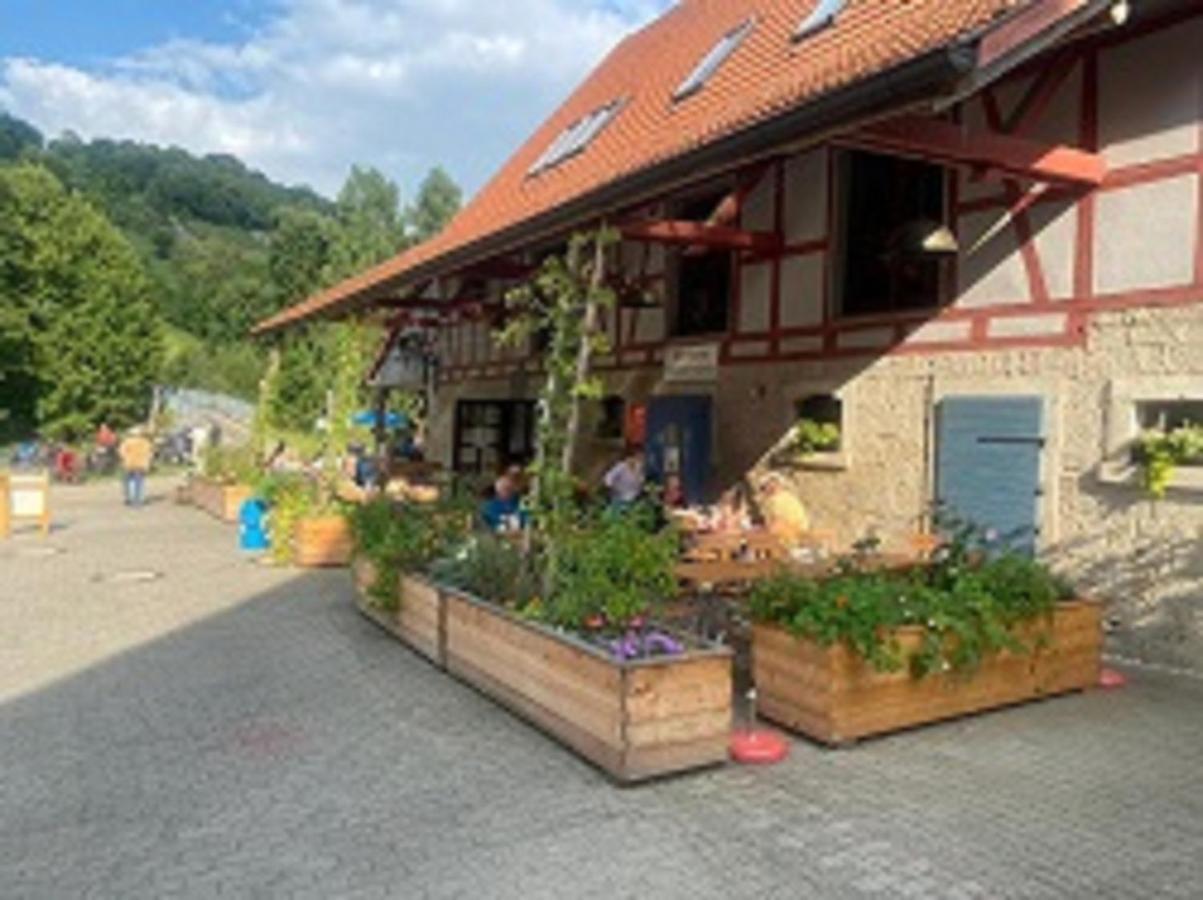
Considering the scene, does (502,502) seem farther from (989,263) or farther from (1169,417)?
(1169,417)

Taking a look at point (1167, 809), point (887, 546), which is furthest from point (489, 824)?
point (887, 546)

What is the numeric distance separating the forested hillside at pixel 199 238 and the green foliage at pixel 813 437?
1103 cm

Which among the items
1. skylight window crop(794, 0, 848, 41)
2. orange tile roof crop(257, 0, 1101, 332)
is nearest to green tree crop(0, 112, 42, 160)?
orange tile roof crop(257, 0, 1101, 332)

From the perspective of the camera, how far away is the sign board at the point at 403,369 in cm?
2172

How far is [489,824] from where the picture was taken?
14.2 ft

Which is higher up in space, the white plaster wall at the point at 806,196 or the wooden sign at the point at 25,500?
the white plaster wall at the point at 806,196

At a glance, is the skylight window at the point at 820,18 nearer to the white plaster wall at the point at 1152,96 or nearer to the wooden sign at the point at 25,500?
the white plaster wall at the point at 1152,96

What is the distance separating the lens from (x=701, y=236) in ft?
31.0

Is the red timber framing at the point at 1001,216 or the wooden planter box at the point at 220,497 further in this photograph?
the wooden planter box at the point at 220,497

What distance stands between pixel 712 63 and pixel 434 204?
54.9 metres

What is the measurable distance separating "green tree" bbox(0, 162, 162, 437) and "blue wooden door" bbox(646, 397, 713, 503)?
31836mm

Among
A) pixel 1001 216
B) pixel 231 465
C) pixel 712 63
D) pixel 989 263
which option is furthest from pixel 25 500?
pixel 1001 216

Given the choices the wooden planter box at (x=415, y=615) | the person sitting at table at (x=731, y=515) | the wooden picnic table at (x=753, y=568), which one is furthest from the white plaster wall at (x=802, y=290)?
the wooden planter box at (x=415, y=615)

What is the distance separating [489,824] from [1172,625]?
4.98 meters
